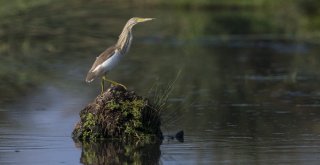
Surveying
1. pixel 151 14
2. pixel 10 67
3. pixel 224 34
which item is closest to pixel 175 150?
Answer: pixel 10 67

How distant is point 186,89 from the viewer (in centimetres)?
1778

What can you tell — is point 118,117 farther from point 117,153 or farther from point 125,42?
point 125,42

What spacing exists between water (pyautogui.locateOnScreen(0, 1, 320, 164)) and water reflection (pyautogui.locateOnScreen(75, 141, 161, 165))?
0.04 ft

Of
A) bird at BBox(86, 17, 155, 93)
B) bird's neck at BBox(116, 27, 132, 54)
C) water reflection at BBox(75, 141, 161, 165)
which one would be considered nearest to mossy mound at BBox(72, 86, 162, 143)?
water reflection at BBox(75, 141, 161, 165)

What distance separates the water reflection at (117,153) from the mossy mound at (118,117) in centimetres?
15

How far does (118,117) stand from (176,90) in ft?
19.1

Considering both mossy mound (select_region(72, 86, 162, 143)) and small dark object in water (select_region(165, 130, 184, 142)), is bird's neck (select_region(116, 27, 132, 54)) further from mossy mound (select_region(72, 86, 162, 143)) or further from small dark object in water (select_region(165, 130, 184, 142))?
small dark object in water (select_region(165, 130, 184, 142))

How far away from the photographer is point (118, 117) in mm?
→ 11742

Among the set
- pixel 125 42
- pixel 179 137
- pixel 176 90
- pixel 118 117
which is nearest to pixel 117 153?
pixel 118 117

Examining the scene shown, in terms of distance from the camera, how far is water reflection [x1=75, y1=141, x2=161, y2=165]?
10.7 m

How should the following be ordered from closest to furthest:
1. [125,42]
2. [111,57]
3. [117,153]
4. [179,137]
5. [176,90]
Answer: [117,153], [111,57], [125,42], [179,137], [176,90]

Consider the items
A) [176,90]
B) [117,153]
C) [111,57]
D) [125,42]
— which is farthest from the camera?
[176,90]

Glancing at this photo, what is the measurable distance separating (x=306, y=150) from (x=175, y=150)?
1.52 metres

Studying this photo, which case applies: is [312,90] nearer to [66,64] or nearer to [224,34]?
[66,64]
